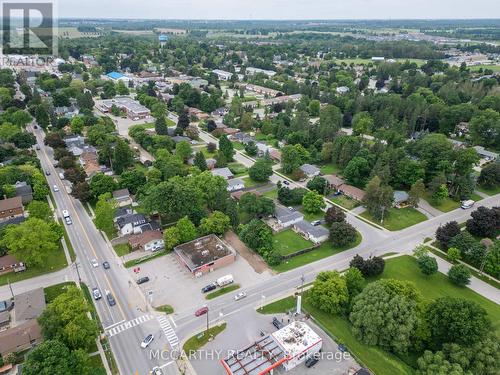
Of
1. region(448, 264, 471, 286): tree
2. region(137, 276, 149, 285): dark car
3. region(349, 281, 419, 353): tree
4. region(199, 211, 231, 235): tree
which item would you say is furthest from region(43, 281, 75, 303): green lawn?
region(448, 264, 471, 286): tree

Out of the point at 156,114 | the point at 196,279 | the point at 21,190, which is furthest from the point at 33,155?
the point at 196,279

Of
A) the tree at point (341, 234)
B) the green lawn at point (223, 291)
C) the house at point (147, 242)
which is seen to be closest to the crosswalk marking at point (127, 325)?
the green lawn at point (223, 291)

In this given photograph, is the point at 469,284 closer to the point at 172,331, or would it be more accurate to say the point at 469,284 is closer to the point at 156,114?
the point at 172,331

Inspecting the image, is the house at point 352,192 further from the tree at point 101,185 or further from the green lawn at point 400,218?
the tree at point 101,185

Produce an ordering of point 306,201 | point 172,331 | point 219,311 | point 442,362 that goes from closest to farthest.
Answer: point 442,362, point 172,331, point 219,311, point 306,201

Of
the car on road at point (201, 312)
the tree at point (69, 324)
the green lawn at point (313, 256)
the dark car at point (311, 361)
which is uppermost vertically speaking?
the green lawn at point (313, 256)

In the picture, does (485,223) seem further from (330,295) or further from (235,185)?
(235,185)
